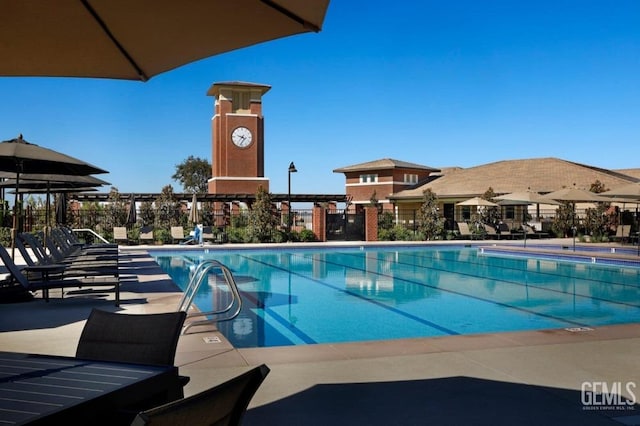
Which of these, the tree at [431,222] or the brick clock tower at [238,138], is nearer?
the tree at [431,222]

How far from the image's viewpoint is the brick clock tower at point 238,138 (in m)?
41.4

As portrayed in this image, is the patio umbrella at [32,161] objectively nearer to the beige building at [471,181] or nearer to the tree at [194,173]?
the beige building at [471,181]

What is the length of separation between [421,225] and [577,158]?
2091cm

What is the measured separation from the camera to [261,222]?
83.1 feet

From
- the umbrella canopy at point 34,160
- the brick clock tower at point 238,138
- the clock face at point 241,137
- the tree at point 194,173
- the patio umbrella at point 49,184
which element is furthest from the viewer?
the tree at point 194,173

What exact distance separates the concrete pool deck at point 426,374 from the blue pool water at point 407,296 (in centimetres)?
162

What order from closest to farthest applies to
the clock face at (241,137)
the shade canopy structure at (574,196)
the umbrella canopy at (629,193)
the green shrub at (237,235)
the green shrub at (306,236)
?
1. the umbrella canopy at (629,193)
2. the shade canopy structure at (574,196)
3. the green shrub at (237,235)
4. the green shrub at (306,236)
5. the clock face at (241,137)

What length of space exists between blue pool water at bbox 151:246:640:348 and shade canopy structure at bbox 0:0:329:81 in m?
3.59

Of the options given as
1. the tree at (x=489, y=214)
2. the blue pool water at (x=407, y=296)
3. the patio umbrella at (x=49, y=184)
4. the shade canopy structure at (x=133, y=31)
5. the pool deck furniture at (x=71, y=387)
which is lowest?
the blue pool water at (x=407, y=296)

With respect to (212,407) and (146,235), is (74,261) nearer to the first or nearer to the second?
(212,407)

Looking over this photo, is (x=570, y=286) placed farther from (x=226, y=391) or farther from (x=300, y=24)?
(x=226, y=391)

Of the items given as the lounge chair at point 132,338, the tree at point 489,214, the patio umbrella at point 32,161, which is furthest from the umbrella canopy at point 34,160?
the tree at point 489,214

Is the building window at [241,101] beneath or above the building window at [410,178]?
above

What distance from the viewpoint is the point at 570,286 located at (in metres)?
12.0
